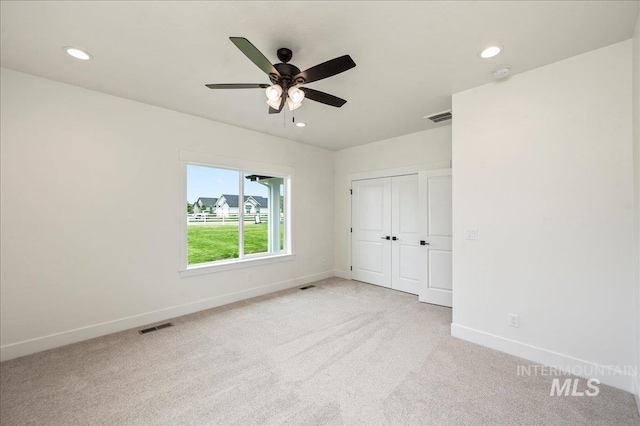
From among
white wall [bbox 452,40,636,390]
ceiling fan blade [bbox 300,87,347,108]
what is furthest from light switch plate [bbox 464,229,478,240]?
ceiling fan blade [bbox 300,87,347,108]

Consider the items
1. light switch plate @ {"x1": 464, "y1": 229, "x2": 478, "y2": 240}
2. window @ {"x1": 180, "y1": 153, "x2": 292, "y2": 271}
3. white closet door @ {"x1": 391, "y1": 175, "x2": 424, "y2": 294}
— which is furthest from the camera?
white closet door @ {"x1": 391, "y1": 175, "x2": 424, "y2": 294}

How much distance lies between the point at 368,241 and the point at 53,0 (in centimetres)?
491

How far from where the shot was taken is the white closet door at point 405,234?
463 centimetres

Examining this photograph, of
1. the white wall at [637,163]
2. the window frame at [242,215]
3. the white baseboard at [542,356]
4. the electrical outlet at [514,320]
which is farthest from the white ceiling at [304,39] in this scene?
the white baseboard at [542,356]

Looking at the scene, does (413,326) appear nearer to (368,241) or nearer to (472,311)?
(472,311)

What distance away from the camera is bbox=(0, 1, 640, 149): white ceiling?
1.80 m

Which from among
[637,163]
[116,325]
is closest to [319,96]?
[637,163]

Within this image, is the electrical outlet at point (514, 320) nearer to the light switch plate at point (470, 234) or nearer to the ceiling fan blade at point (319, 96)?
the light switch plate at point (470, 234)

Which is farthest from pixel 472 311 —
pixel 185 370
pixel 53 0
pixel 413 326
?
pixel 53 0

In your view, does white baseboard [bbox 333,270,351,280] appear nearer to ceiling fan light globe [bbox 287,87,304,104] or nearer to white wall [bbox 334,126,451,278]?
white wall [bbox 334,126,451,278]

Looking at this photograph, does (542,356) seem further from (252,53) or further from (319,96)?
(252,53)

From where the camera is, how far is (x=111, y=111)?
10.2 ft

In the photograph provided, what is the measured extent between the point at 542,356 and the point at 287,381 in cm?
236

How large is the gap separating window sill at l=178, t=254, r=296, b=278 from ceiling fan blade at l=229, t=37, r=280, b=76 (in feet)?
9.57
